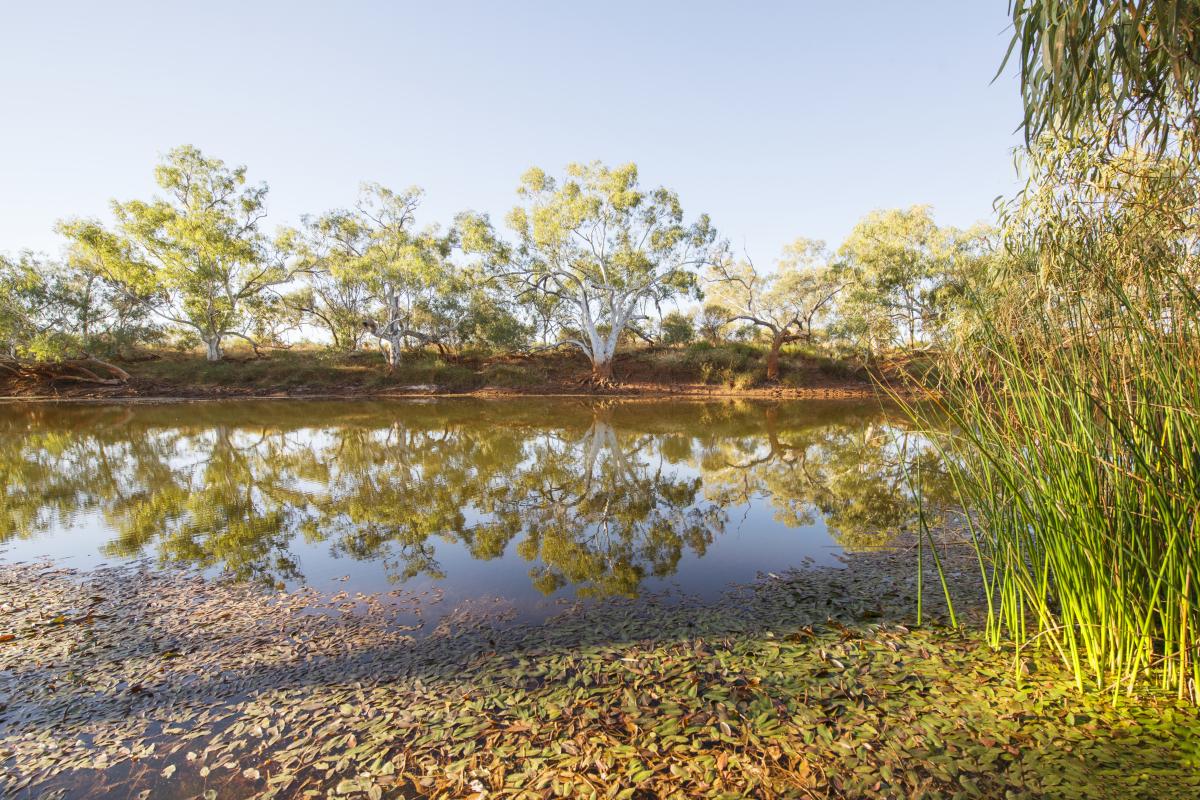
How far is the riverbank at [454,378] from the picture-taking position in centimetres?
2531

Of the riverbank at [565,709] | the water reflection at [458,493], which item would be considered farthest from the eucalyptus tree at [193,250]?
the riverbank at [565,709]

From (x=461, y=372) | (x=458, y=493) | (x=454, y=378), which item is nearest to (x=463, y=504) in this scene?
(x=458, y=493)

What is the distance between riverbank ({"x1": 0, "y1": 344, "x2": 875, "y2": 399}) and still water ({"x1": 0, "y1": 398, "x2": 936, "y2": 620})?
37.2 ft

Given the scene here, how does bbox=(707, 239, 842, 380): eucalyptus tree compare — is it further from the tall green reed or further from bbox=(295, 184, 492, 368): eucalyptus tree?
the tall green reed

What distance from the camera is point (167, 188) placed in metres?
26.8

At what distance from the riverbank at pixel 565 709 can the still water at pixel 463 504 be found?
0.74 m

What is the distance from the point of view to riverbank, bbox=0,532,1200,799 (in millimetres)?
2262

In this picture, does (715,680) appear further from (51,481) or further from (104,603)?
(51,481)

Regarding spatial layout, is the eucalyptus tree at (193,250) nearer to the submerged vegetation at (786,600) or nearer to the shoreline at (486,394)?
the shoreline at (486,394)

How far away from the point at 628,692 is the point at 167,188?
35.1 meters

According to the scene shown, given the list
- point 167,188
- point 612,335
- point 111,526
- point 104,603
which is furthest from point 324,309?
point 104,603

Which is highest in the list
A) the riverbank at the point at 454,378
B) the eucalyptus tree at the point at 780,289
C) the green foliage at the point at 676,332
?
the eucalyptus tree at the point at 780,289

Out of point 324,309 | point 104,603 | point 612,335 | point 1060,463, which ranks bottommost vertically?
point 104,603

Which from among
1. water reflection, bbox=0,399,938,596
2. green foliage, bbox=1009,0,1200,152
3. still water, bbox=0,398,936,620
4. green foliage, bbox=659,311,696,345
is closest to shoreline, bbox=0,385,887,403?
green foliage, bbox=659,311,696,345
